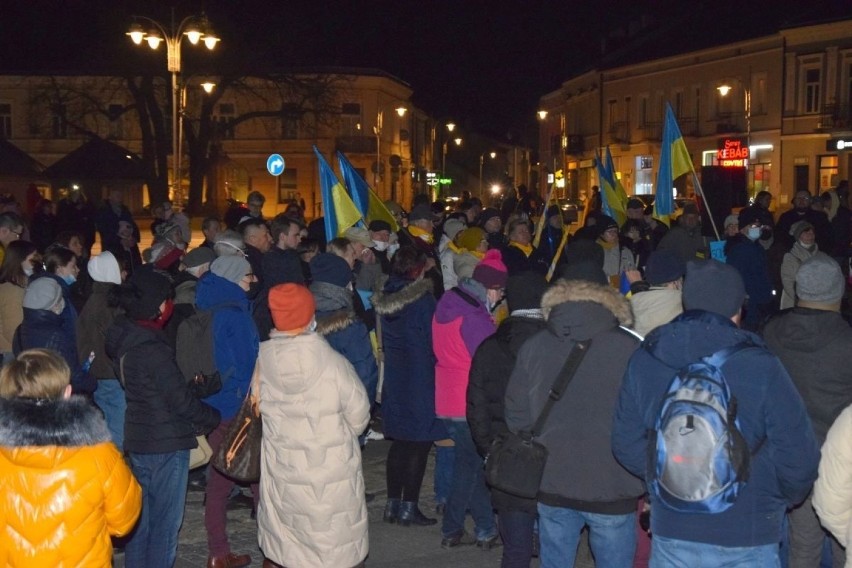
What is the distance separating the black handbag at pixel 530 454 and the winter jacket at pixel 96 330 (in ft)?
10.7

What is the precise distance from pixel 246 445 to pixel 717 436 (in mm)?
2694

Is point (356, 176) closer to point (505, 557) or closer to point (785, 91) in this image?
point (505, 557)

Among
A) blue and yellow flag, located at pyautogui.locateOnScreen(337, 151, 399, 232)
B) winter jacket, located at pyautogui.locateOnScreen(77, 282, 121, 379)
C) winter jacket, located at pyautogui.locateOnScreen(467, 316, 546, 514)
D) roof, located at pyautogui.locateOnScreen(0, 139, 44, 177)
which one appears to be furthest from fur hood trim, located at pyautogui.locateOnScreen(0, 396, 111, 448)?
roof, located at pyautogui.locateOnScreen(0, 139, 44, 177)

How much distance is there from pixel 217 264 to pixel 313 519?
2199 millimetres

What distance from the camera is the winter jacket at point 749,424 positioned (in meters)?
3.82

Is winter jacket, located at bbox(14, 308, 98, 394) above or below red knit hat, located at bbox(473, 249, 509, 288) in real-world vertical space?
below

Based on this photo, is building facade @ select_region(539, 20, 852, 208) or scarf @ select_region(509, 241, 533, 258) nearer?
scarf @ select_region(509, 241, 533, 258)

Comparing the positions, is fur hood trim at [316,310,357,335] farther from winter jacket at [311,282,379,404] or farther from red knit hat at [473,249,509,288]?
red knit hat at [473,249,509,288]

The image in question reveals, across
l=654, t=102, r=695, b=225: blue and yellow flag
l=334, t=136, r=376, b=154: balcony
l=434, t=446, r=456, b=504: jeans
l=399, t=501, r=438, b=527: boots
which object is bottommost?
l=399, t=501, r=438, b=527: boots

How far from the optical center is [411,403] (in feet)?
23.6

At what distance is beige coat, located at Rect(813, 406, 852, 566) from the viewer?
3.97 m

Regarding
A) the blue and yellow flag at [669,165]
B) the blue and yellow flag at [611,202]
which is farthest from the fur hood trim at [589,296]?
the blue and yellow flag at [611,202]

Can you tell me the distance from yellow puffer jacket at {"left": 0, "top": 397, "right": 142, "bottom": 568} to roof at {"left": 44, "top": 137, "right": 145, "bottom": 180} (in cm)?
2022

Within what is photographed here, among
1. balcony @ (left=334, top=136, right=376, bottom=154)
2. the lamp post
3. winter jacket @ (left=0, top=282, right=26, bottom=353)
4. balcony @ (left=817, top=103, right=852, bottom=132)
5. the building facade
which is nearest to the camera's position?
winter jacket @ (left=0, top=282, right=26, bottom=353)
